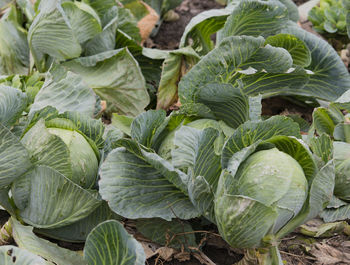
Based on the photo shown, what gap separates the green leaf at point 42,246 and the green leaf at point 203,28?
127 cm

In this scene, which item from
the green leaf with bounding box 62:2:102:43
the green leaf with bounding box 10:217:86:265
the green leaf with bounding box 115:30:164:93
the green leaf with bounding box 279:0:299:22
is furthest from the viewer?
the green leaf with bounding box 279:0:299:22

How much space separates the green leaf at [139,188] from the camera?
64.7 inches

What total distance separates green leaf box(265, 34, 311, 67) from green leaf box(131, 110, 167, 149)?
2.48 ft

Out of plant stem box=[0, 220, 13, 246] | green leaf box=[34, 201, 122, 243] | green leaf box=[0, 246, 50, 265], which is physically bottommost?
green leaf box=[34, 201, 122, 243]

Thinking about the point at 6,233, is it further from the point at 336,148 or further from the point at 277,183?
the point at 336,148

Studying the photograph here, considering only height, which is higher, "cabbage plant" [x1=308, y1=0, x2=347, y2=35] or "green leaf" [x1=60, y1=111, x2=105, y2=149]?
"green leaf" [x1=60, y1=111, x2=105, y2=149]

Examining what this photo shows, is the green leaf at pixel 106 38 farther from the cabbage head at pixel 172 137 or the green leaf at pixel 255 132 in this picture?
the green leaf at pixel 255 132

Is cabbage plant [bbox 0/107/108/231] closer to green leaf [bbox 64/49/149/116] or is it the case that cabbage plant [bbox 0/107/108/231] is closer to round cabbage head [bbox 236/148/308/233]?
round cabbage head [bbox 236/148/308/233]

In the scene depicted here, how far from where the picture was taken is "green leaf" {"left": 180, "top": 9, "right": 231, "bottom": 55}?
2391 millimetres

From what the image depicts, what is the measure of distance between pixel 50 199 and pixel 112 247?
33 cm

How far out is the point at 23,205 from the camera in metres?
1.65

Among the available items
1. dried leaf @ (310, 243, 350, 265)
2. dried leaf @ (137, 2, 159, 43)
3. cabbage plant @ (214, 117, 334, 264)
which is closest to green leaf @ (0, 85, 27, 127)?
cabbage plant @ (214, 117, 334, 264)

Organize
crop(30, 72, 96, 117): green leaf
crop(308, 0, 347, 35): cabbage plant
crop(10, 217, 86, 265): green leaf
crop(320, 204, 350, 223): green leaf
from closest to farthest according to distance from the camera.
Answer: crop(10, 217, 86, 265): green leaf → crop(320, 204, 350, 223): green leaf → crop(30, 72, 96, 117): green leaf → crop(308, 0, 347, 35): cabbage plant

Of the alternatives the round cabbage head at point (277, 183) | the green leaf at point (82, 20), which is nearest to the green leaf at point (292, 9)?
the green leaf at point (82, 20)
